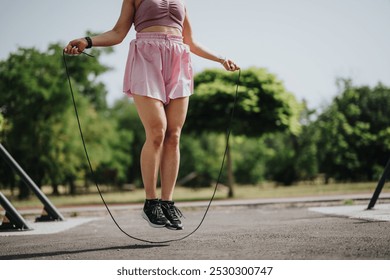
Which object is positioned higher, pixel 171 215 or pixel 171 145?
pixel 171 145

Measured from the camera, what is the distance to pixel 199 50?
14.4 ft

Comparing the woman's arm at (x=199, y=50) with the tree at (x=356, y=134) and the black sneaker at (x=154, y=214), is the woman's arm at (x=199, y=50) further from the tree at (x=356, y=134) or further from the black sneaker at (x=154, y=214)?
the tree at (x=356, y=134)

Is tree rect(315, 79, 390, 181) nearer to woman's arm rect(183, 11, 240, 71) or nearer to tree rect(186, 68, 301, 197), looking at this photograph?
tree rect(186, 68, 301, 197)

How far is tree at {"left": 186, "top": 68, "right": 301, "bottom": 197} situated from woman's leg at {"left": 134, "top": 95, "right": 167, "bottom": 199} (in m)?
13.7

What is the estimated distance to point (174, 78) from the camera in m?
4.00

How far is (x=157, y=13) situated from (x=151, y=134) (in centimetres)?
96

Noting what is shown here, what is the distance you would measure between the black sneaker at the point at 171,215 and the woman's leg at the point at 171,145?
0.08m

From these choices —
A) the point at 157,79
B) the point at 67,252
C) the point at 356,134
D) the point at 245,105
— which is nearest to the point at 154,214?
the point at 67,252

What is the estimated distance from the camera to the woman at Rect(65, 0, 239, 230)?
12.6 ft

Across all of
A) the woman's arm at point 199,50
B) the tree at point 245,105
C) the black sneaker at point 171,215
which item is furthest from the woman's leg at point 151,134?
the tree at point 245,105

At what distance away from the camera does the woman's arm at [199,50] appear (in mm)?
4352

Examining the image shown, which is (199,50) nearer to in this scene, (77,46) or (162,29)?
(162,29)

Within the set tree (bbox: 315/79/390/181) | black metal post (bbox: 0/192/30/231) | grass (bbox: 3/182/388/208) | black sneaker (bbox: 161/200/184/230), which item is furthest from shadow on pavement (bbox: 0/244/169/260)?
tree (bbox: 315/79/390/181)
